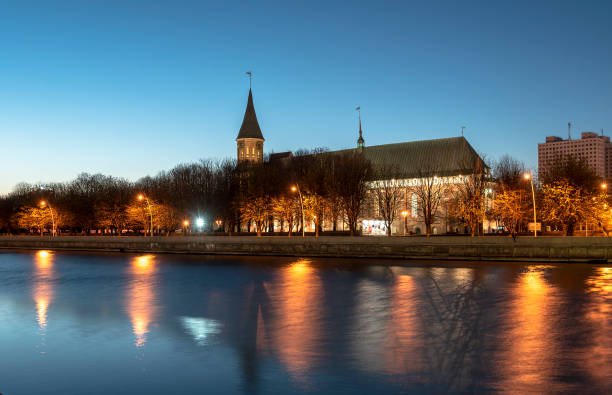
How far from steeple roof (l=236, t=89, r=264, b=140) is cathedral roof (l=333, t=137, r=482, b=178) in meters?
31.8

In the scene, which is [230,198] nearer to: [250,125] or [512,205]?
[512,205]

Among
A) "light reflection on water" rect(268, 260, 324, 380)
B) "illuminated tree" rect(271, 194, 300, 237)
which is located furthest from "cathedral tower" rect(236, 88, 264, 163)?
"light reflection on water" rect(268, 260, 324, 380)

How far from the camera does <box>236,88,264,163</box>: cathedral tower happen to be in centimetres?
12862

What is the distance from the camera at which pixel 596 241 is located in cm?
3806

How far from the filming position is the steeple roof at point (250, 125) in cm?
12888

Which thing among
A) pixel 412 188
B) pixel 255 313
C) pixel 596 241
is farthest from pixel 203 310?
pixel 412 188

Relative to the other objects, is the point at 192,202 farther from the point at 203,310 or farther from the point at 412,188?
the point at 203,310

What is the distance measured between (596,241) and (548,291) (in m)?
18.4

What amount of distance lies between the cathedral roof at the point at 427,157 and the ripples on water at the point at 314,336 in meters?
71.4

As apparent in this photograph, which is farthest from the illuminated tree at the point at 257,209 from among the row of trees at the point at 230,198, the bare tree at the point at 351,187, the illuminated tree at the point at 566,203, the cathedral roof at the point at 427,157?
the illuminated tree at the point at 566,203

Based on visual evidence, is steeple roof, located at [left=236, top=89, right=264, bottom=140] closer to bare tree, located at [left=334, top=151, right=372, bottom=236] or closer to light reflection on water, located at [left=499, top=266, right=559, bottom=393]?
bare tree, located at [left=334, top=151, right=372, bottom=236]

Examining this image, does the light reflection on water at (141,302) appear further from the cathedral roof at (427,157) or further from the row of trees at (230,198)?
the cathedral roof at (427,157)

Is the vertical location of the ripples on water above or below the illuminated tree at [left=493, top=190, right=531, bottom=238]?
below

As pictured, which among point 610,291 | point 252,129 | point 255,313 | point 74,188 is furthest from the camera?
point 252,129
